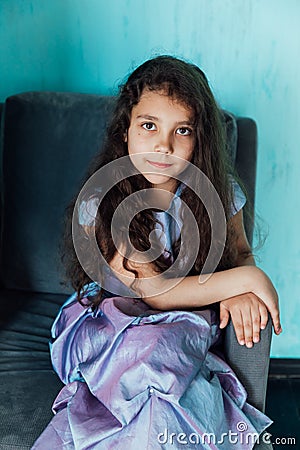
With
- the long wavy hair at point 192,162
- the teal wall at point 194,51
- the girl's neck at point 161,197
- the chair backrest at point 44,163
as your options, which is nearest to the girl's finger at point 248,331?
the long wavy hair at point 192,162

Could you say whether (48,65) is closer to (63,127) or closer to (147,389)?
(63,127)

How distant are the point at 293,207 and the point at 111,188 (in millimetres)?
712

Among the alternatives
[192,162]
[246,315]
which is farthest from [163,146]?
[246,315]

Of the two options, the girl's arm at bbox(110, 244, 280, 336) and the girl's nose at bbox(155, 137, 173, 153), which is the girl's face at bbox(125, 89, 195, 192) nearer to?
the girl's nose at bbox(155, 137, 173, 153)

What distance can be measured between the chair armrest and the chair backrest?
0.56 metres

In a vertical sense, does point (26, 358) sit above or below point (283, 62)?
below

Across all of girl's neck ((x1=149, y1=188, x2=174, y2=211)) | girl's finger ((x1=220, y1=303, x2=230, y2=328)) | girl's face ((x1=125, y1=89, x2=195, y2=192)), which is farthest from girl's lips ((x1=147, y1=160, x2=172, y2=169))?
girl's finger ((x1=220, y1=303, x2=230, y2=328))

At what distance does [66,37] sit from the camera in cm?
181

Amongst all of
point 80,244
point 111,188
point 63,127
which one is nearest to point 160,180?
point 111,188

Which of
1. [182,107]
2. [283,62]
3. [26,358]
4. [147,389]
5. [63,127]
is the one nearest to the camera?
Answer: [147,389]

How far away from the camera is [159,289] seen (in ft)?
4.37

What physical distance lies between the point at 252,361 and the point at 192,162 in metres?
0.46

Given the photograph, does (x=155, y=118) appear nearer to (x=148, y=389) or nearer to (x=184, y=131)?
(x=184, y=131)

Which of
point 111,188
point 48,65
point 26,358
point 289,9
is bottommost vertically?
point 26,358
